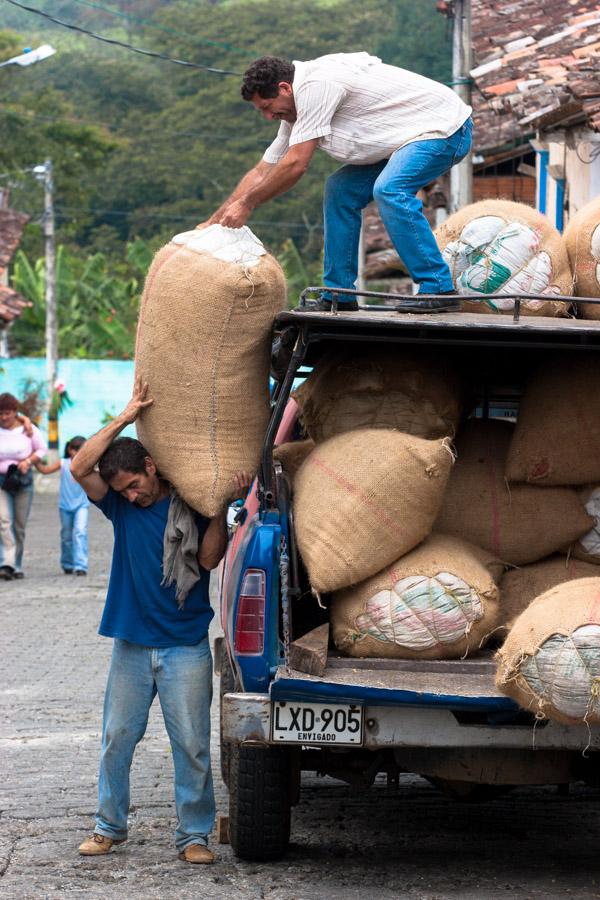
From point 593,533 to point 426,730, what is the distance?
3.87 ft

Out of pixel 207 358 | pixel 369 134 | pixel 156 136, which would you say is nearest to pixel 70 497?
pixel 369 134

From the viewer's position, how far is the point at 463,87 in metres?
15.7

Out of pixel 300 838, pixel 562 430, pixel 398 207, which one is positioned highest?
pixel 398 207

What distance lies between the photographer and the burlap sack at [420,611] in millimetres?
5551

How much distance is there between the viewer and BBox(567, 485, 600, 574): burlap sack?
242 inches

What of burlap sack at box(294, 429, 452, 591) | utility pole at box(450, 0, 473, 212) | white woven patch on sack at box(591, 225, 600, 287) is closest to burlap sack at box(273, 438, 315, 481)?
burlap sack at box(294, 429, 452, 591)

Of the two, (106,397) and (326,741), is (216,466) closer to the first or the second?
(326,741)

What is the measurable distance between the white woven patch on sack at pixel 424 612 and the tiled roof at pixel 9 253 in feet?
60.0

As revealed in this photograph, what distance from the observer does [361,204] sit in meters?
7.21

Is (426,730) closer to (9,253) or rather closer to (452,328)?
(452,328)

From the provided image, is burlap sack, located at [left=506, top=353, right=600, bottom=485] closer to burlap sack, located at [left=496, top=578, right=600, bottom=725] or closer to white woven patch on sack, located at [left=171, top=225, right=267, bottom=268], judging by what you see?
burlap sack, located at [left=496, top=578, right=600, bottom=725]

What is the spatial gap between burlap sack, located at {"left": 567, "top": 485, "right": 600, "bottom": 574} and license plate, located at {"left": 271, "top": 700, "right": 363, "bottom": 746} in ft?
4.08

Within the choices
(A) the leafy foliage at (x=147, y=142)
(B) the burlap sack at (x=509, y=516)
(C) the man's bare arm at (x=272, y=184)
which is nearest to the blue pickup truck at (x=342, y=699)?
(B) the burlap sack at (x=509, y=516)

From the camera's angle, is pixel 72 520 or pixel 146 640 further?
pixel 72 520
